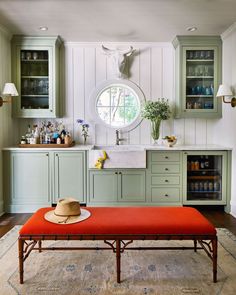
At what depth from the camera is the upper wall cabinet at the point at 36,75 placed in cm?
→ 458

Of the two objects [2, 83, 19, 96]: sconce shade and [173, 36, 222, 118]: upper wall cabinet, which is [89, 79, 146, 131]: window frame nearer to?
[173, 36, 222, 118]: upper wall cabinet

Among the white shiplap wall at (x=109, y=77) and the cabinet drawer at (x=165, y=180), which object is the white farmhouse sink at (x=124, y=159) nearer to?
the cabinet drawer at (x=165, y=180)

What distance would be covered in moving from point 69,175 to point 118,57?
1.90 m

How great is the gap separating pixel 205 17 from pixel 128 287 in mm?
3147

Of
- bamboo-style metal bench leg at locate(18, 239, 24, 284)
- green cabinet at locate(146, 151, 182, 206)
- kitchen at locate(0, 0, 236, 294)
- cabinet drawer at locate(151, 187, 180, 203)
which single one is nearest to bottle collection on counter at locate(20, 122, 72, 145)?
kitchen at locate(0, 0, 236, 294)

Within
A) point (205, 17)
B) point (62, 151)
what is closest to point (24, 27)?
point (62, 151)

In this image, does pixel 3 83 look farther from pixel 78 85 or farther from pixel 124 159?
pixel 124 159

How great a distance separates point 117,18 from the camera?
12.6ft

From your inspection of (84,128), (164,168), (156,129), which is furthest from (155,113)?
(84,128)

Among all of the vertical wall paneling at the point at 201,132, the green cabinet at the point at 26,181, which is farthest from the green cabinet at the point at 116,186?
the vertical wall paneling at the point at 201,132

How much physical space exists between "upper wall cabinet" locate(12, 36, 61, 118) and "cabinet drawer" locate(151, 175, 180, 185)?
1711mm

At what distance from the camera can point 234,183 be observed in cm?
430

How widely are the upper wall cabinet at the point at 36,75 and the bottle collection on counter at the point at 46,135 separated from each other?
269mm

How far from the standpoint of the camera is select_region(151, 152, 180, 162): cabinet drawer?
14.5 ft
